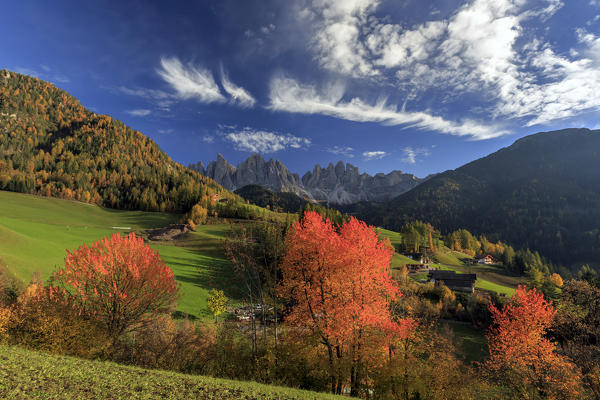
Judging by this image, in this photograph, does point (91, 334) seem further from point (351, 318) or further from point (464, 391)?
point (464, 391)

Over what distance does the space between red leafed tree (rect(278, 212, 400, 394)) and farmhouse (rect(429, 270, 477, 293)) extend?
69.8 metres

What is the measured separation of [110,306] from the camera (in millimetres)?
21500

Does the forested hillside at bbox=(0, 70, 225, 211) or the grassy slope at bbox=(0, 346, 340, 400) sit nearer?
the grassy slope at bbox=(0, 346, 340, 400)

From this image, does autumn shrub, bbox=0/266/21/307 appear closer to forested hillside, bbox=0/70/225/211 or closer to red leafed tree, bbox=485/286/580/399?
red leafed tree, bbox=485/286/580/399

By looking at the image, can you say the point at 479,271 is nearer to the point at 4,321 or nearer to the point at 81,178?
the point at 4,321

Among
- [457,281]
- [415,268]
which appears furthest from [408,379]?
[415,268]

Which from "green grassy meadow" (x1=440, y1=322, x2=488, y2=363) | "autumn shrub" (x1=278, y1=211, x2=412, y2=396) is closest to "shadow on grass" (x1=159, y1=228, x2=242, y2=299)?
"autumn shrub" (x1=278, y1=211, x2=412, y2=396)

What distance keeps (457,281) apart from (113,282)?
3795 inches

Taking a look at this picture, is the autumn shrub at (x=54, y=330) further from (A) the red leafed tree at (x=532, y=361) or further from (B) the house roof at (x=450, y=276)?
(B) the house roof at (x=450, y=276)

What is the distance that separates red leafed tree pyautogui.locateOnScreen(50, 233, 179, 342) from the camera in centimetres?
2106

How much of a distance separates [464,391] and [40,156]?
264 m

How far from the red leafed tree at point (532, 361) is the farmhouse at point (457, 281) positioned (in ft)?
148

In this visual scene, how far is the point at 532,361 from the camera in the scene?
2947 centimetres

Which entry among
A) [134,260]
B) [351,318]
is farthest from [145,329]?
[351,318]
